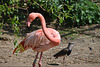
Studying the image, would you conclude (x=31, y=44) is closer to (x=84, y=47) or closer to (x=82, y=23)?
(x=84, y=47)

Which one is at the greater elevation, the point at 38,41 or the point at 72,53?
the point at 38,41

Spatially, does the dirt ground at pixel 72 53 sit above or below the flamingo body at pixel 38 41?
below

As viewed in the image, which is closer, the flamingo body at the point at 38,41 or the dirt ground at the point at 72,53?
the flamingo body at the point at 38,41

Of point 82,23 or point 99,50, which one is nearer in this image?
point 99,50

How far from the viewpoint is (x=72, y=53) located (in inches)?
259

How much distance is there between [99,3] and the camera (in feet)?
32.2

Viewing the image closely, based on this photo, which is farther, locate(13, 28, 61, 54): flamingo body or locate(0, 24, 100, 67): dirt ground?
locate(0, 24, 100, 67): dirt ground

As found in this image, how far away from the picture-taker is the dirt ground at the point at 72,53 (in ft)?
19.3

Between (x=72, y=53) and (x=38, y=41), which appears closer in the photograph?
(x=38, y=41)

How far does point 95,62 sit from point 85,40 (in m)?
1.84

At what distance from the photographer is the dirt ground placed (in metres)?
5.88

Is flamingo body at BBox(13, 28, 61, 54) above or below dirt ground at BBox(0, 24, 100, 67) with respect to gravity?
above

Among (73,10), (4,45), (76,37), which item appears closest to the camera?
(4,45)

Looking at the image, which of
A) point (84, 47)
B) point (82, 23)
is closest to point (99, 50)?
point (84, 47)
